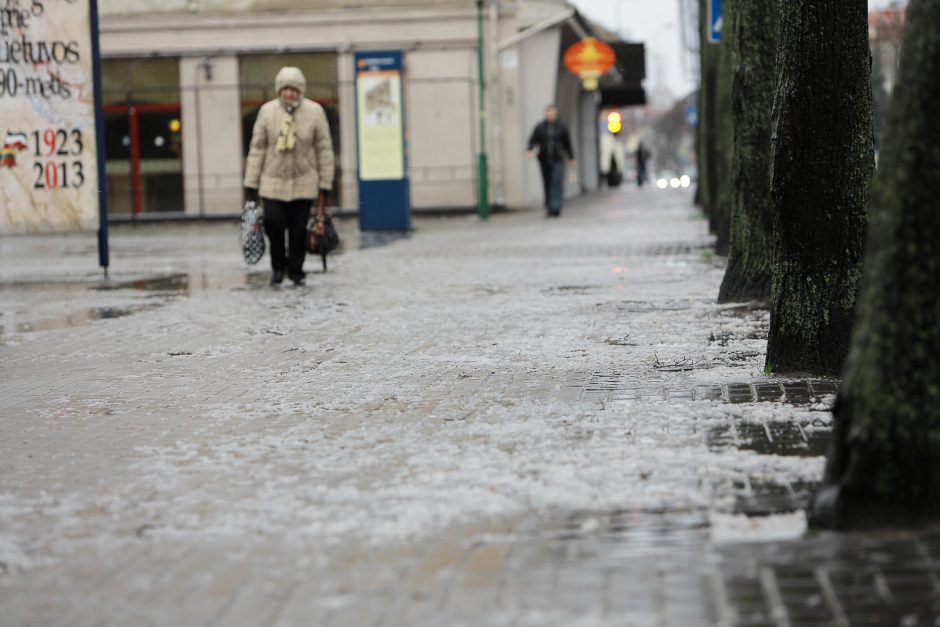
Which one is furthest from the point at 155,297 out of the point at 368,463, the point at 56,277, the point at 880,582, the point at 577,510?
the point at 880,582

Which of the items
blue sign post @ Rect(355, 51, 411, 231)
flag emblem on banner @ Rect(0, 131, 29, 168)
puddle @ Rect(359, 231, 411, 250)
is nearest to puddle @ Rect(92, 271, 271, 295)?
flag emblem on banner @ Rect(0, 131, 29, 168)

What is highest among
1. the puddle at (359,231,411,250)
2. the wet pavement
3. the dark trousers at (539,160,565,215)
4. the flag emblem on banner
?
the flag emblem on banner

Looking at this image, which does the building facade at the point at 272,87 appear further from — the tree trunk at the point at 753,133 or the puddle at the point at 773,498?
the puddle at the point at 773,498

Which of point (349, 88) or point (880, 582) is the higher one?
point (349, 88)

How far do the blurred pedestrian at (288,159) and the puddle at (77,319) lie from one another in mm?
1899

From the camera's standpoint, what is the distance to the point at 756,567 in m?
4.21

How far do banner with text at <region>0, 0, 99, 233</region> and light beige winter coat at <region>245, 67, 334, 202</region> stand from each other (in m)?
2.42

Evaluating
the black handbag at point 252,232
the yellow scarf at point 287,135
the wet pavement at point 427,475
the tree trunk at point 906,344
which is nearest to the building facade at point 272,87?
the black handbag at point 252,232

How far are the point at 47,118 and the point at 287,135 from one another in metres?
3.08

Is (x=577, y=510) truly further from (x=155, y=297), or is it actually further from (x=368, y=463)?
(x=155, y=297)

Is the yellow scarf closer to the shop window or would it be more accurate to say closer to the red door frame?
the shop window

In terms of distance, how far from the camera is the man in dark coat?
30891 millimetres

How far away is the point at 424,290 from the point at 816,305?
6695mm

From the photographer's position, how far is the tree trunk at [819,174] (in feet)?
24.5
